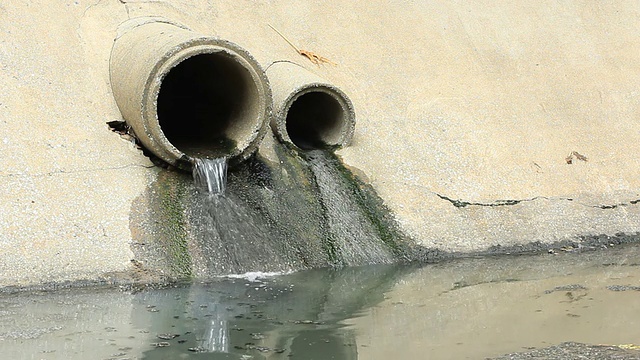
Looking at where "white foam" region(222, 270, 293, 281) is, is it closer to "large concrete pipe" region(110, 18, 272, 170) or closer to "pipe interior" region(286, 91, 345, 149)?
"large concrete pipe" region(110, 18, 272, 170)

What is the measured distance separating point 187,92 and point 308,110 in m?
1.66

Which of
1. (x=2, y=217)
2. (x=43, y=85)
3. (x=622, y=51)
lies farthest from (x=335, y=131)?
(x=622, y=51)

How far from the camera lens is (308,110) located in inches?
432

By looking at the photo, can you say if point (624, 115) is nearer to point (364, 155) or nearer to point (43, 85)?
point (364, 155)

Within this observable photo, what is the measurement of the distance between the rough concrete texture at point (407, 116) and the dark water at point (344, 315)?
91 cm

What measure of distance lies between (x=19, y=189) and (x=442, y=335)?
4629mm

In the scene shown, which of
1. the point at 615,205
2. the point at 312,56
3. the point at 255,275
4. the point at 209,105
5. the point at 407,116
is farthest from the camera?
the point at 312,56

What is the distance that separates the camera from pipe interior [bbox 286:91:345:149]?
407 inches

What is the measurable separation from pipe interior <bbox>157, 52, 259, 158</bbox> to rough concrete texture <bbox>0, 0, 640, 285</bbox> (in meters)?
0.87

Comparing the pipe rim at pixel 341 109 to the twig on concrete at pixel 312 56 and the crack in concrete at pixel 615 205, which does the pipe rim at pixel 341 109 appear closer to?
the twig on concrete at pixel 312 56

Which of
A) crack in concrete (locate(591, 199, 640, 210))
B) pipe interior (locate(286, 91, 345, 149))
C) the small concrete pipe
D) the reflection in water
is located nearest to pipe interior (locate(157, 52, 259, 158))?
the small concrete pipe

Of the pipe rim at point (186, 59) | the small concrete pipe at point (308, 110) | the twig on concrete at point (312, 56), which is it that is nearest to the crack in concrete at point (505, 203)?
the small concrete pipe at point (308, 110)

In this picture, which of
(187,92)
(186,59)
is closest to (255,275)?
(186,59)

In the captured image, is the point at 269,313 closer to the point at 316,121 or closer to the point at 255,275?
the point at 255,275
